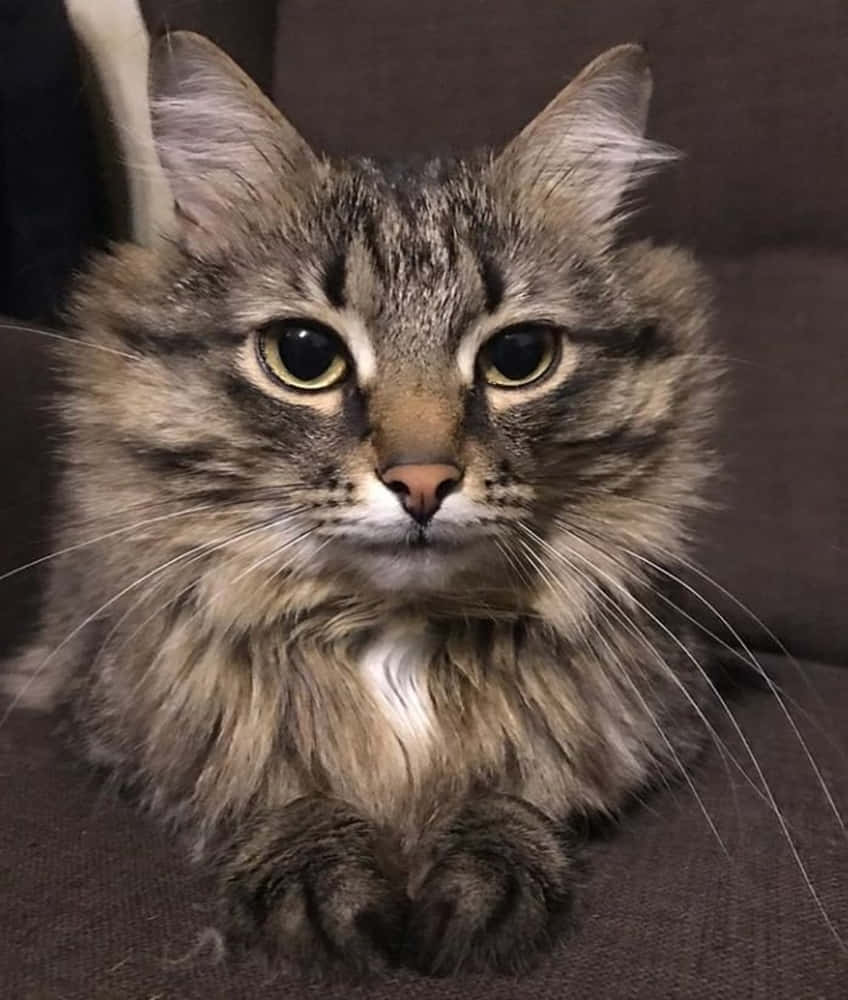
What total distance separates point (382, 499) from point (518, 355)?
197 millimetres

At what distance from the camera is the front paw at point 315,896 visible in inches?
28.7

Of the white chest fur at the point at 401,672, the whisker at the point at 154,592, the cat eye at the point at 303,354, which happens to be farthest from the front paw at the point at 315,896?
the cat eye at the point at 303,354

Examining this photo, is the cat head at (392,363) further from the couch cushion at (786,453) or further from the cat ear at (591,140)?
the couch cushion at (786,453)

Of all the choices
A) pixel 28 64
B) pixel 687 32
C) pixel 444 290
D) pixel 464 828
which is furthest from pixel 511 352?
pixel 28 64

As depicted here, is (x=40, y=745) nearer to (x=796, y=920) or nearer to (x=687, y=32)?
(x=796, y=920)

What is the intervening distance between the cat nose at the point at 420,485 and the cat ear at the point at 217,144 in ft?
1.07

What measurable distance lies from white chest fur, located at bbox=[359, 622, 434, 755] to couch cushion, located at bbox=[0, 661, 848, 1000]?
18cm

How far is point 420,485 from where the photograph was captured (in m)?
0.78

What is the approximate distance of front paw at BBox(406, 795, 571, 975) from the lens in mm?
734

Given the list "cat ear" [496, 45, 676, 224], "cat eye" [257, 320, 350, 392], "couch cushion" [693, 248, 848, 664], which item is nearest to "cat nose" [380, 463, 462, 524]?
"cat eye" [257, 320, 350, 392]

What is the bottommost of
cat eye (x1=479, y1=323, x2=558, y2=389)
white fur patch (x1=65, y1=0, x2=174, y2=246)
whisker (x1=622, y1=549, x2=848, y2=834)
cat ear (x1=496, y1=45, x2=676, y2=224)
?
whisker (x1=622, y1=549, x2=848, y2=834)

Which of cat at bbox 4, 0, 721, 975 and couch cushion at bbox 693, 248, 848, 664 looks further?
couch cushion at bbox 693, 248, 848, 664

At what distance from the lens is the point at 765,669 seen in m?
1.33

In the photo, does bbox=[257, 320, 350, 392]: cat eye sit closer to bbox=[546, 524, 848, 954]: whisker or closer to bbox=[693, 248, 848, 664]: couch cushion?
bbox=[546, 524, 848, 954]: whisker
